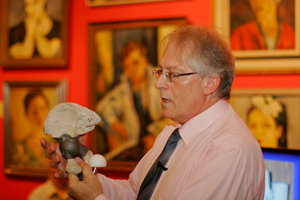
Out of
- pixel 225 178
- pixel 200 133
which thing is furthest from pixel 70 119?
pixel 225 178

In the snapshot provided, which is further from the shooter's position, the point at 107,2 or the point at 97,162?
the point at 107,2

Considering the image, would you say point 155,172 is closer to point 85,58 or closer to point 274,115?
point 274,115

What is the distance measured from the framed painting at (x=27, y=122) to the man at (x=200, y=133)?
1.42 m

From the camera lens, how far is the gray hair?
4.48 feet

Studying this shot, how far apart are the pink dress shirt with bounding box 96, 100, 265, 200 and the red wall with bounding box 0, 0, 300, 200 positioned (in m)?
1.02

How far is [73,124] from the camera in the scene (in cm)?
137

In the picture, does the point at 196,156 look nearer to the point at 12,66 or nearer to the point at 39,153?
the point at 39,153

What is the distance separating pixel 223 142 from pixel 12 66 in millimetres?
2269

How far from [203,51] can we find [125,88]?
1.28 meters

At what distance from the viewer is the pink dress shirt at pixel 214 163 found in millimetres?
1151

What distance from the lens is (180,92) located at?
1427 mm

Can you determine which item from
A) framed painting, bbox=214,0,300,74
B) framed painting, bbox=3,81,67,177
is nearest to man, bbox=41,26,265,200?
framed painting, bbox=214,0,300,74

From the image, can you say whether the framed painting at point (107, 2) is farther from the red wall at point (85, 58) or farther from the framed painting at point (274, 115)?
the framed painting at point (274, 115)

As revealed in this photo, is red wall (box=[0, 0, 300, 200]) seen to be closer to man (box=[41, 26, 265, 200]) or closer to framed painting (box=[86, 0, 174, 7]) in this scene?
framed painting (box=[86, 0, 174, 7])
